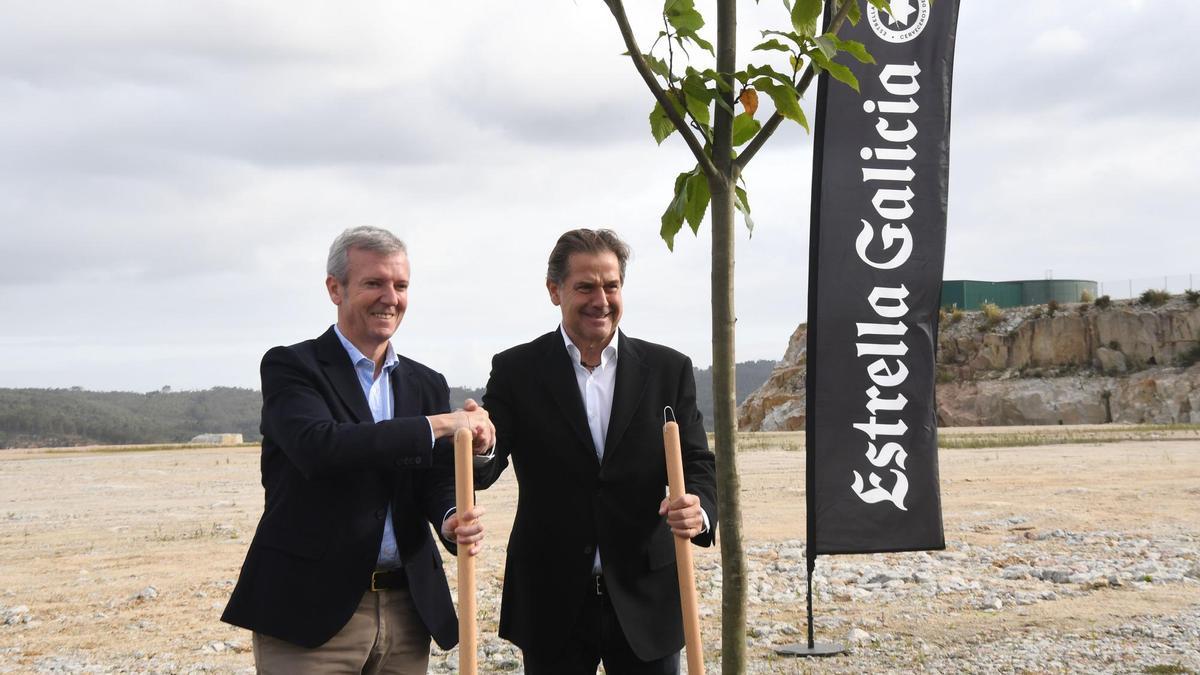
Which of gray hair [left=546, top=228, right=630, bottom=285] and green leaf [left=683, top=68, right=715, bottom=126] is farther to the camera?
gray hair [left=546, top=228, right=630, bottom=285]

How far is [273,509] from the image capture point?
10.5 feet

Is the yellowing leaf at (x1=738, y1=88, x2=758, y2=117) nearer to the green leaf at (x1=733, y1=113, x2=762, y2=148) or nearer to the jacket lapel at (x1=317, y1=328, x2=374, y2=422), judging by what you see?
the green leaf at (x1=733, y1=113, x2=762, y2=148)

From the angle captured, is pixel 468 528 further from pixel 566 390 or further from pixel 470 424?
pixel 566 390

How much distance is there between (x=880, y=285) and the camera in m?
6.40

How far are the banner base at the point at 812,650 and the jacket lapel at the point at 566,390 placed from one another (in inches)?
162

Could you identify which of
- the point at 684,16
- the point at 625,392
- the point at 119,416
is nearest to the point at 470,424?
the point at 625,392

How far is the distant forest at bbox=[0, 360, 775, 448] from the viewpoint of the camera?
114625 mm

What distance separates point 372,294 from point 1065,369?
5824 cm

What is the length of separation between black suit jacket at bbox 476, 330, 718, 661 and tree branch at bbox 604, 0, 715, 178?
0.77 m

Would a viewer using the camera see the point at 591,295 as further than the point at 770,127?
Yes

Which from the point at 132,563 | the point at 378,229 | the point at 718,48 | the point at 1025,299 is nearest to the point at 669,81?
the point at 718,48

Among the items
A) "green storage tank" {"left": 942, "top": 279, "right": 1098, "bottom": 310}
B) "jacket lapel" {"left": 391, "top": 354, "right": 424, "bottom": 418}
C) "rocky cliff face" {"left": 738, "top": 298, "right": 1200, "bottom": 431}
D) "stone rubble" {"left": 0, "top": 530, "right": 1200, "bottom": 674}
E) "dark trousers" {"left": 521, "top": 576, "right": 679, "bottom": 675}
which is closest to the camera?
"jacket lapel" {"left": 391, "top": 354, "right": 424, "bottom": 418}

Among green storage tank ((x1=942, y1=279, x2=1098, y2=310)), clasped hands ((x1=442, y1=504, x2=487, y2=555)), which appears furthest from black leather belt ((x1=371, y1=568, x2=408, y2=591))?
green storage tank ((x1=942, y1=279, x2=1098, y2=310))

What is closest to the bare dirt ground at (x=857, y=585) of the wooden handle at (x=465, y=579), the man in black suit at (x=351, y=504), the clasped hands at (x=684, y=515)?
the clasped hands at (x=684, y=515)
